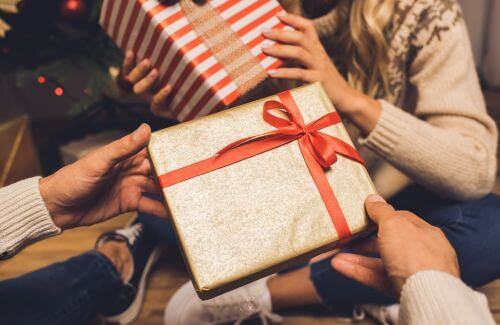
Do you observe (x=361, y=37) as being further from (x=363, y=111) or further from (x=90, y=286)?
(x=90, y=286)

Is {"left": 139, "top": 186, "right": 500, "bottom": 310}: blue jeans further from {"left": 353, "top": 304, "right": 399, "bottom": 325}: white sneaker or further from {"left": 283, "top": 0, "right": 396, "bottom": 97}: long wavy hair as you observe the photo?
{"left": 283, "top": 0, "right": 396, "bottom": 97}: long wavy hair

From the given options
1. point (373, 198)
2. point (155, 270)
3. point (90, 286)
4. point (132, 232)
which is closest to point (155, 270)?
point (155, 270)

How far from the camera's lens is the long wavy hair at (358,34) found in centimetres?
84

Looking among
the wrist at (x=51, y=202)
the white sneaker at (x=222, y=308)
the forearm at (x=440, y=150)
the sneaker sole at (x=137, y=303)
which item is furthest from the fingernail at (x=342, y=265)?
the sneaker sole at (x=137, y=303)

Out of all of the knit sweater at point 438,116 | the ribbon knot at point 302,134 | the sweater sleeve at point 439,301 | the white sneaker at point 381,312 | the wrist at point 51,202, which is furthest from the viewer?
the white sneaker at point 381,312

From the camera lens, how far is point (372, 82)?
928 millimetres

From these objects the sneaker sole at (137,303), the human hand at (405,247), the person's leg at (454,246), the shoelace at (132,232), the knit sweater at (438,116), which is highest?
the human hand at (405,247)

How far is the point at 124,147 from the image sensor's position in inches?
25.0

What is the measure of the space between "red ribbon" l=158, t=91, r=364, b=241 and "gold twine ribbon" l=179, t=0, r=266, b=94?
0.10 m

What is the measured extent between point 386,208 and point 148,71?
0.50m

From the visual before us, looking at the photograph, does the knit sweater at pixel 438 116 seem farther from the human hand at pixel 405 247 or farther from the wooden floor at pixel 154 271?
the wooden floor at pixel 154 271

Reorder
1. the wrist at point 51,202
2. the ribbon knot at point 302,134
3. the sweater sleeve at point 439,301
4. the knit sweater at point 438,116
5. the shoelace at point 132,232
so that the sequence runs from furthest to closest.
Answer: the shoelace at point 132,232 → the knit sweater at point 438,116 → the wrist at point 51,202 → the ribbon knot at point 302,134 → the sweater sleeve at point 439,301

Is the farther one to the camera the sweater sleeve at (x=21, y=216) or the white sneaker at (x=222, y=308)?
the white sneaker at (x=222, y=308)

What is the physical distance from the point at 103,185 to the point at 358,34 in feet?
1.89
